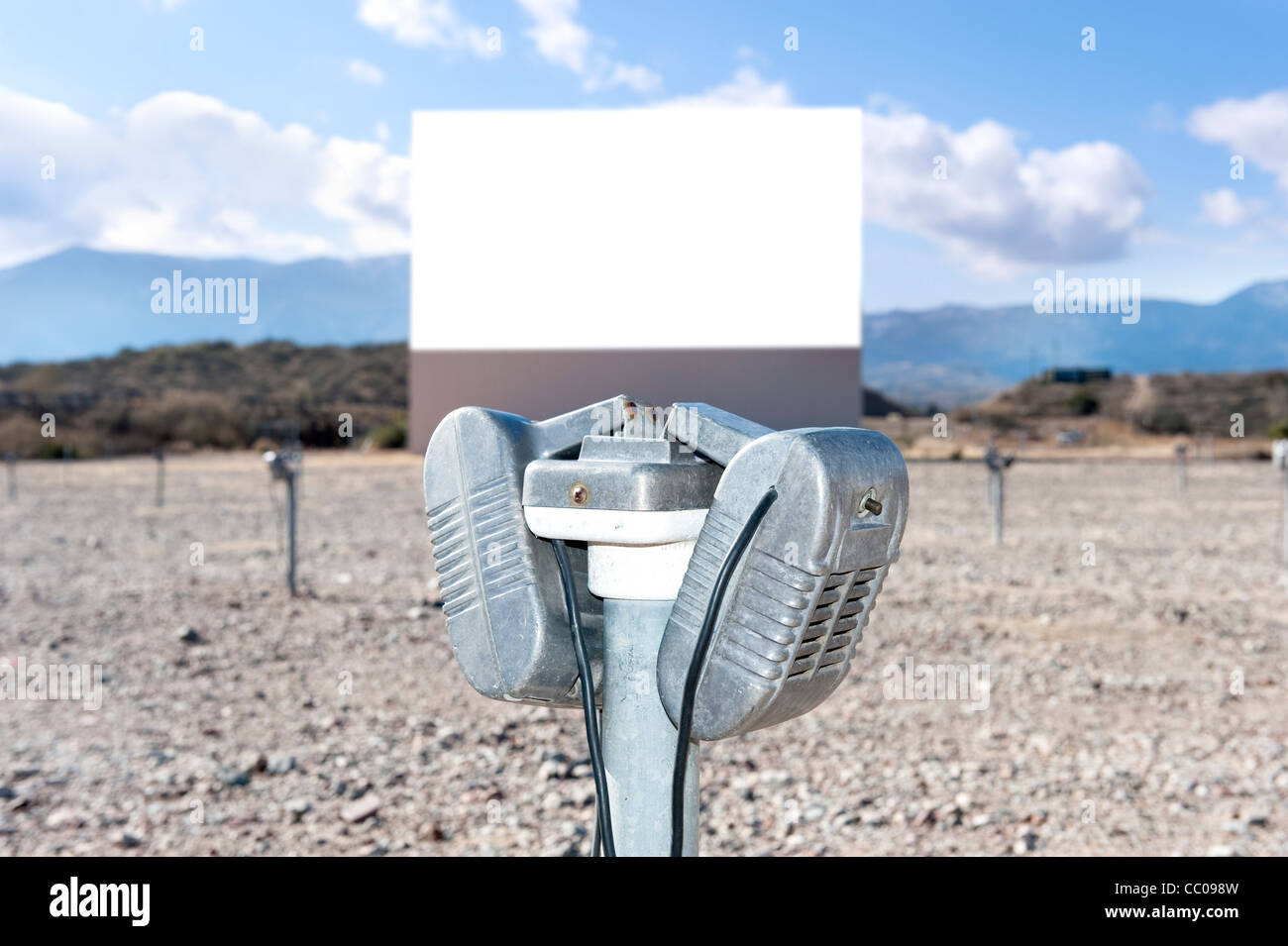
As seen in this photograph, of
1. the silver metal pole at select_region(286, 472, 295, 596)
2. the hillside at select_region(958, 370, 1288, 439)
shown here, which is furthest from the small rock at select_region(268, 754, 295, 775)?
the hillside at select_region(958, 370, 1288, 439)

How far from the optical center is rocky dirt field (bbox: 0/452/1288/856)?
12.1ft

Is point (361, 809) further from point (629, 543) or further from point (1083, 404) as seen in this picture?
point (1083, 404)

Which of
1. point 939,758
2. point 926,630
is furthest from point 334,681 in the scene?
point 926,630

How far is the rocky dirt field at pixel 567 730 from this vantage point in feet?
12.1

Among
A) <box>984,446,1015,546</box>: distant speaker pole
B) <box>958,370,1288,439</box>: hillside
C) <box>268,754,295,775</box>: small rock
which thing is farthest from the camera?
<box>958,370,1288,439</box>: hillside

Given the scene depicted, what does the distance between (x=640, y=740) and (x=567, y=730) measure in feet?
11.1

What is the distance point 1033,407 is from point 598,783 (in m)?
47.6

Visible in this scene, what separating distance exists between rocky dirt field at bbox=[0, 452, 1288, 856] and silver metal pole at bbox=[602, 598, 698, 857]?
2.34m

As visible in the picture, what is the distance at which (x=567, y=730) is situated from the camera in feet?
15.0

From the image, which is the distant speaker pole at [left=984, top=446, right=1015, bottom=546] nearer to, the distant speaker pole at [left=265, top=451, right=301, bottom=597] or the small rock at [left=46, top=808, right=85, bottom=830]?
the distant speaker pole at [left=265, top=451, right=301, bottom=597]

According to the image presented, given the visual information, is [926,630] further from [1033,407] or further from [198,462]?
[1033,407]

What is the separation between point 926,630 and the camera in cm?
669

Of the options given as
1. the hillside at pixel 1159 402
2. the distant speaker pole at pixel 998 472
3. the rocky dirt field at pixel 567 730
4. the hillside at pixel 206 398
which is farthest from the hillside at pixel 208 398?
the rocky dirt field at pixel 567 730

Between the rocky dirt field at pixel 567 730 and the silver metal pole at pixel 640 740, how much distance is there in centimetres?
234
